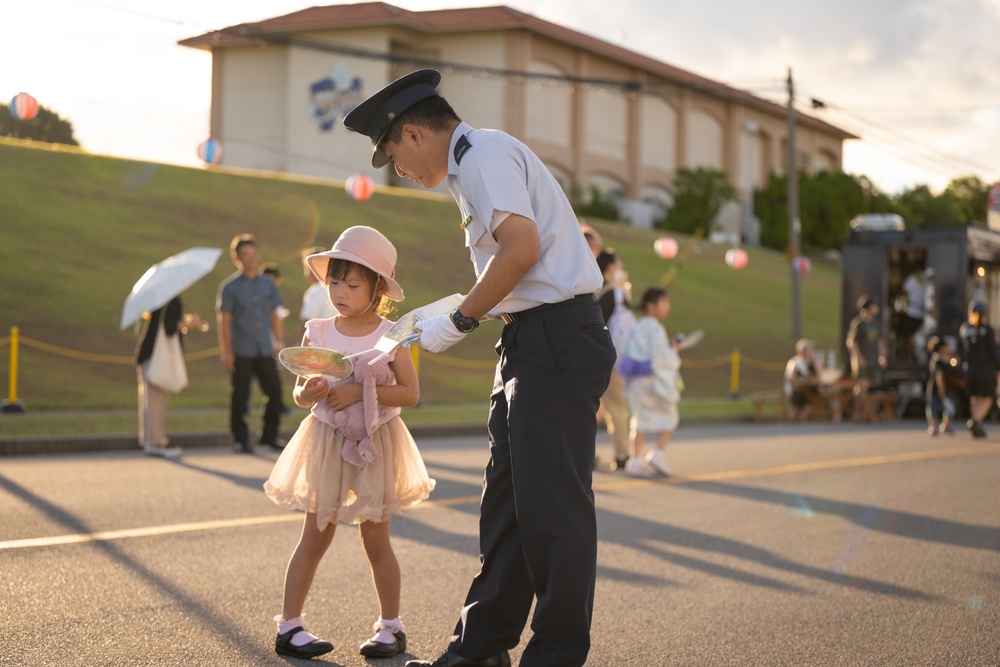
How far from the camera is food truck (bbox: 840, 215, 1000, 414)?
Result: 21.4 meters

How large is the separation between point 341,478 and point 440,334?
1.11 m

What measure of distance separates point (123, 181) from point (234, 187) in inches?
161

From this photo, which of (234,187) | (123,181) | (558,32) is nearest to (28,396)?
(123,181)

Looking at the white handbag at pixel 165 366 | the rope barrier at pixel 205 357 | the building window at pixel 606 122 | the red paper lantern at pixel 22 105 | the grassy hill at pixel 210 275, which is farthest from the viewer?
the building window at pixel 606 122

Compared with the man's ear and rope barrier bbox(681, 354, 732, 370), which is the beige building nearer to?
rope barrier bbox(681, 354, 732, 370)

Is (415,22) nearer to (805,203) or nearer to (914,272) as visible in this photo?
(805,203)

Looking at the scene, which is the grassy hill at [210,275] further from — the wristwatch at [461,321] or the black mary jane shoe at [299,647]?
the wristwatch at [461,321]

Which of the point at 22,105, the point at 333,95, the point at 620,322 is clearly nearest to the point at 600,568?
the point at 620,322

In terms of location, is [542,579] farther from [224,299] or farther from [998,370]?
[998,370]

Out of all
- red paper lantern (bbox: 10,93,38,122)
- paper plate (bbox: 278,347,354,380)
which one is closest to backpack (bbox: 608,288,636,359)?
paper plate (bbox: 278,347,354,380)

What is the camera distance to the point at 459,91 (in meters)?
60.2

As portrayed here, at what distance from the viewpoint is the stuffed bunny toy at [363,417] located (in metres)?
4.64

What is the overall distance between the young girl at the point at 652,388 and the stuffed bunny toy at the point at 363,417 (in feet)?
21.9

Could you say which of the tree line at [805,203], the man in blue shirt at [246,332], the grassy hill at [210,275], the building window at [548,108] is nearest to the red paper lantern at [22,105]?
the grassy hill at [210,275]
